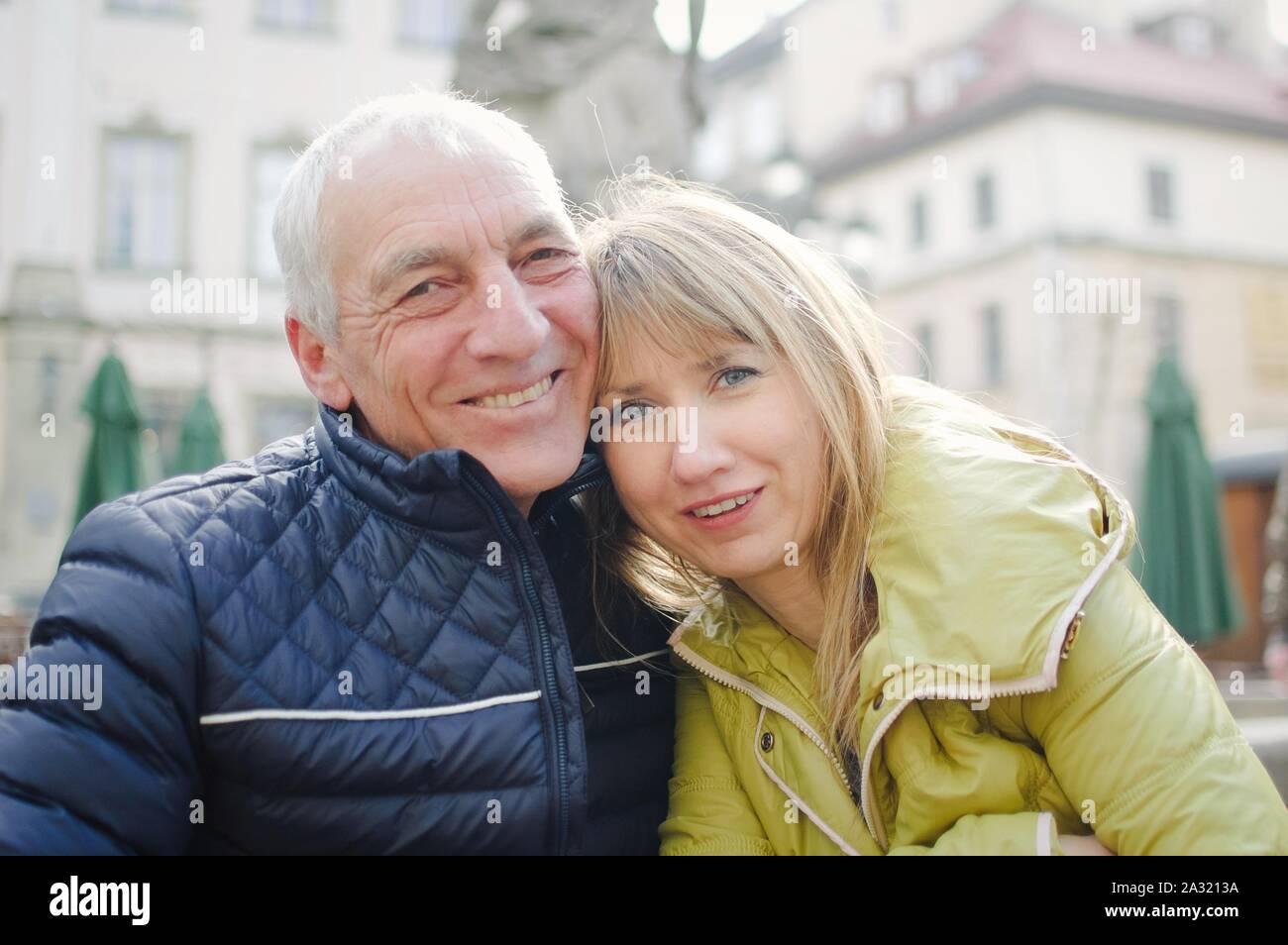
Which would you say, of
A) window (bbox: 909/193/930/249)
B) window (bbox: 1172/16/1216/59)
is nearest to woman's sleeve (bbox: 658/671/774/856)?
window (bbox: 909/193/930/249)

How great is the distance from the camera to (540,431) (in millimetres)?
2262

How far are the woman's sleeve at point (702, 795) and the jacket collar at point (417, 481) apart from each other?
58 centimetres

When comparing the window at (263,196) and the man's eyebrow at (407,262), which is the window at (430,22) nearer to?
the window at (263,196)

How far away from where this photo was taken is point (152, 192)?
21672 millimetres

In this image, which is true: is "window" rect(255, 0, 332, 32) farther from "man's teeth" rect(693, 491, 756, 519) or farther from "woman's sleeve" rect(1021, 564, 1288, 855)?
"woman's sleeve" rect(1021, 564, 1288, 855)

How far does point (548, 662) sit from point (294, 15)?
22.7m

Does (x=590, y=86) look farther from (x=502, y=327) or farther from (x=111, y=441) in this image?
(x=502, y=327)

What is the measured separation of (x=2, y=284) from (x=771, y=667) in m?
21.0

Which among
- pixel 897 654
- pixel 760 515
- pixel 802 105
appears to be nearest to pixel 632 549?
pixel 760 515

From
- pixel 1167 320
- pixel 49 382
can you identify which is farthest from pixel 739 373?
pixel 1167 320

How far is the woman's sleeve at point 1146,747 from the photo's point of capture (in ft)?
6.07

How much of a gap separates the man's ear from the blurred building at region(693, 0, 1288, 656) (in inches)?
969

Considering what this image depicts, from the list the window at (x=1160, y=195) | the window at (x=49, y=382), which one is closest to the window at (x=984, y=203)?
the window at (x=1160, y=195)

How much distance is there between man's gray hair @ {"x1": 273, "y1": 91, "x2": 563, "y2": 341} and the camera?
7.32 ft
